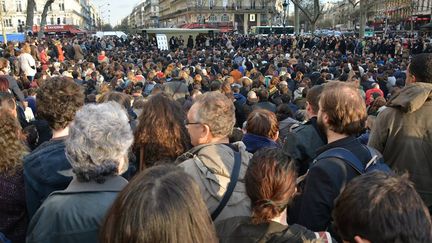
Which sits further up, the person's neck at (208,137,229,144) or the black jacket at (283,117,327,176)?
the person's neck at (208,137,229,144)

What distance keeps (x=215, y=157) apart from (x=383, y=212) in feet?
3.91

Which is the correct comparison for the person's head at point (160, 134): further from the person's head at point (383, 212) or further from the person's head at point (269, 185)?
the person's head at point (383, 212)

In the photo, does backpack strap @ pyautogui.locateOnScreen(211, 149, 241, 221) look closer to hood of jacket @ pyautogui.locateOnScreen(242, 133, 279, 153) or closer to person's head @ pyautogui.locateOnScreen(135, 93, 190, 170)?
person's head @ pyautogui.locateOnScreen(135, 93, 190, 170)

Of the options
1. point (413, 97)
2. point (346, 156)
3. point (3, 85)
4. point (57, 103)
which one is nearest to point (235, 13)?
point (3, 85)

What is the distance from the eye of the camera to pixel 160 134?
3193 millimetres

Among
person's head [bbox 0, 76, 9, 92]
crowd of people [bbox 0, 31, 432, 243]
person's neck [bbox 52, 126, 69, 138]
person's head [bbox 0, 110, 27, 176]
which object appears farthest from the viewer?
person's head [bbox 0, 76, 9, 92]

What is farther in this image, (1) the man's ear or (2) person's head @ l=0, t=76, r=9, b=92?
(2) person's head @ l=0, t=76, r=9, b=92

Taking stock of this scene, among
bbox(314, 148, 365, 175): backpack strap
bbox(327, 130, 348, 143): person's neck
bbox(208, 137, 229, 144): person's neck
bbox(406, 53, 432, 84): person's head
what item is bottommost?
bbox(314, 148, 365, 175): backpack strap

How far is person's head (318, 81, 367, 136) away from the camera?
276 centimetres

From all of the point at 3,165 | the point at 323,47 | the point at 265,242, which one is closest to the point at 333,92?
the point at 265,242

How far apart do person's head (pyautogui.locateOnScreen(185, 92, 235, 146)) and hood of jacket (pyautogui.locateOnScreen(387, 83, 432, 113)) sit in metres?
1.44

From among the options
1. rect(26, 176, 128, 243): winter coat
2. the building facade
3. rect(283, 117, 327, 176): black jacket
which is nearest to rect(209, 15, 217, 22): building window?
the building facade

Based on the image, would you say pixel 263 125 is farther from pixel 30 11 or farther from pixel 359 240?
pixel 30 11

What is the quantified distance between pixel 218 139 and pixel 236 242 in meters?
0.97
